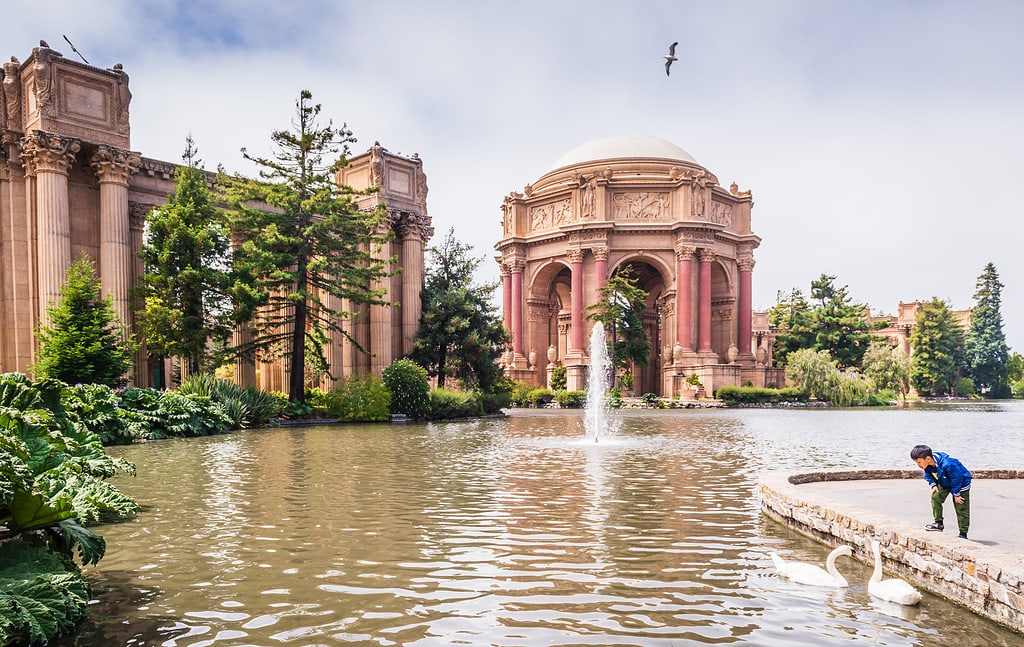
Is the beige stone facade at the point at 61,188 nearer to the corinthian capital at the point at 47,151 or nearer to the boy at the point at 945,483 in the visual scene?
the corinthian capital at the point at 47,151

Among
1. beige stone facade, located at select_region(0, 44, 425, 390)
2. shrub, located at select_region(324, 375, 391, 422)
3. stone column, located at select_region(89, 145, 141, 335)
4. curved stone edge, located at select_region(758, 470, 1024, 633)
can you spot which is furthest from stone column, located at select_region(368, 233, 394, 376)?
curved stone edge, located at select_region(758, 470, 1024, 633)

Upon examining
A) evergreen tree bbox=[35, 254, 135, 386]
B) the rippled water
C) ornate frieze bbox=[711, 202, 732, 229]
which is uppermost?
ornate frieze bbox=[711, 202, 732, 229]

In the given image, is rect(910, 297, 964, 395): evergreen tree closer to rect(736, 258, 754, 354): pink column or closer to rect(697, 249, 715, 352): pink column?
rect(736, 258, 754, 354): pink column

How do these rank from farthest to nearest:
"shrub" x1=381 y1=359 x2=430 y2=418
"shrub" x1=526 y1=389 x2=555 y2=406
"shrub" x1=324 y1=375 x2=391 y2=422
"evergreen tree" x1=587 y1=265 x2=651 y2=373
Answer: "evergreen tree" x1=587 y1=265 x2=651 y2=373 < "shrub" x1=526 y1=389 x2=555 y2=406 < "shrub" x1=381 y1=359 x2=430 y2=418 < "shrub" x1=324 y1=375 x2=391 y2=422

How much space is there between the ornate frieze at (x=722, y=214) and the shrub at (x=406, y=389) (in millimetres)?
34076

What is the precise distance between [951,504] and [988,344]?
81709 mm

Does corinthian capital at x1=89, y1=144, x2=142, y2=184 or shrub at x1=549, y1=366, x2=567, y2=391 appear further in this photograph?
shrub at x1=549, y1=366, x2=567, y2=391

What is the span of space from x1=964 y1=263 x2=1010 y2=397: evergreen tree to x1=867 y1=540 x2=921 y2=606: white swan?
273ft

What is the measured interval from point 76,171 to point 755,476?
2188 centimetres

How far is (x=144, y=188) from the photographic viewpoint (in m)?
24.5

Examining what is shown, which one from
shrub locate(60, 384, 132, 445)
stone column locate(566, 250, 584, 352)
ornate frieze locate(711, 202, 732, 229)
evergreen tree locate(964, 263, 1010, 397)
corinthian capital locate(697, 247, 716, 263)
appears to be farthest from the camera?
evergreen tree locate(964, 263, 1010, 397)

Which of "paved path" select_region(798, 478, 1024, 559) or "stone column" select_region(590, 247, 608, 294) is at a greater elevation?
"stone column" select_region(590, 247, 608, 294)

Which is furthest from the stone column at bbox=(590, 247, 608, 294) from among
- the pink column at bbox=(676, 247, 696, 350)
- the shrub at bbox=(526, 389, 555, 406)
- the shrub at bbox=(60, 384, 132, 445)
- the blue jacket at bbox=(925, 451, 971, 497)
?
the blue jacket at bbox=(925, 451, 971, 497)

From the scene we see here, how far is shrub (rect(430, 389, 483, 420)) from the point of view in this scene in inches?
1046
